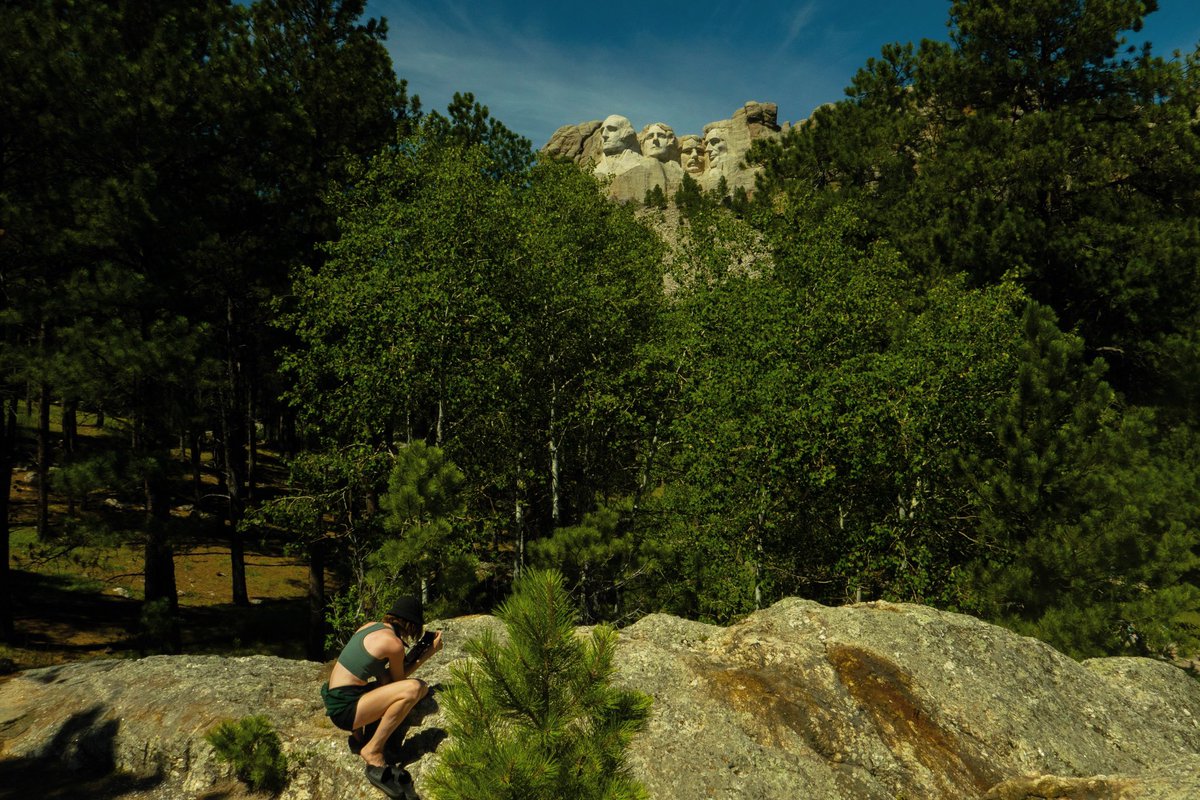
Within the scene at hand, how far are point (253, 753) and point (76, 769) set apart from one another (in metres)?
3.00

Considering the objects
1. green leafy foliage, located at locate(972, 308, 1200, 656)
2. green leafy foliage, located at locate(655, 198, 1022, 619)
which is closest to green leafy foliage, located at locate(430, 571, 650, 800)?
green leafy foliage, located at locate(655, 198, 1022, 619)

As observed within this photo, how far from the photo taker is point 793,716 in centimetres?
725

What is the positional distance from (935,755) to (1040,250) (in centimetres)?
2053

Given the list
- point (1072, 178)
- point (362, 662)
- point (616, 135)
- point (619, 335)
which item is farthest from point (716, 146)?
point (362, 662)

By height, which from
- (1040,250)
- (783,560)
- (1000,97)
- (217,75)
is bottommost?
(783,560)

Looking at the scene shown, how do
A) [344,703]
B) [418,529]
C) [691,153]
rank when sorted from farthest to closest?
[691,153] < [418,529] < [344,703]

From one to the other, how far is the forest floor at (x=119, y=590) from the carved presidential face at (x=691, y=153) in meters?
150

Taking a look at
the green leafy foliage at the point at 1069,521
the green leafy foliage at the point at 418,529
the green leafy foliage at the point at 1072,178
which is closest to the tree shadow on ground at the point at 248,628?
the green leafy foliage at the point at 418,529

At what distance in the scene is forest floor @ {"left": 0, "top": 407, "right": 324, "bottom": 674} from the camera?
16.7 meters

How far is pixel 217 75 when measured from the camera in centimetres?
1605

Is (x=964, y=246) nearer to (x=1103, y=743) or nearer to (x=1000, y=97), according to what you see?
(x=1000, y=97)

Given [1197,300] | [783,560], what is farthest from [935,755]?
[1197,300]

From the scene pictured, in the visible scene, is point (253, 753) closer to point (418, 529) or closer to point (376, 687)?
point (376, 687)

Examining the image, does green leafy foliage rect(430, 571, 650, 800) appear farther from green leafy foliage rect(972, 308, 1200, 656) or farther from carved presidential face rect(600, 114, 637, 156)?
carved presidential face rect(600, 114, 637, 156)
